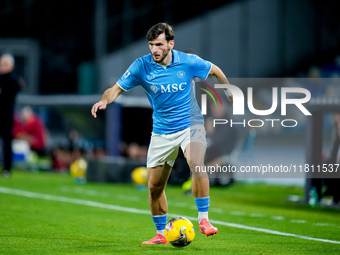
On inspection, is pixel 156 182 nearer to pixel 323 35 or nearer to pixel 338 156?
pixel 338 156

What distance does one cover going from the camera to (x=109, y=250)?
654 cm

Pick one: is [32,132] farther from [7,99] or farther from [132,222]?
[132,222]

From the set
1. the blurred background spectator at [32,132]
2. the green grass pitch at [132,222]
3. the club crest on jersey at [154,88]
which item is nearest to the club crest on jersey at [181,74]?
the club crest on jersey at [154,88]

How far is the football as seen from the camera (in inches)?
265

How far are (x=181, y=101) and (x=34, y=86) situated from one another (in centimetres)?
2328

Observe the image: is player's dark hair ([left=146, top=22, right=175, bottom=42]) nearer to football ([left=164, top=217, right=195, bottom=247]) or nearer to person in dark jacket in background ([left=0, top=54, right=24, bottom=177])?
football ([left=164, top=217, right=195, bottom=247])

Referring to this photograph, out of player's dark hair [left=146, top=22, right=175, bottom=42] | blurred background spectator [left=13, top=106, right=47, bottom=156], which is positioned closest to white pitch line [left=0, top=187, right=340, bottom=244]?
player's dark hair [left=146, top=22, right=175, bottom=42]

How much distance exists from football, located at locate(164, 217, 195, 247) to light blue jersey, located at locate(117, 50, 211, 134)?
94cm

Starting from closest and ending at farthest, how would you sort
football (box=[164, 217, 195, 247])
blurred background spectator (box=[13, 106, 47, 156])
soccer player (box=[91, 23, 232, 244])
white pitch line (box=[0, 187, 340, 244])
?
football (box=[164, 217, 195, 247]), soccer player (box=[91, 23, 232, 244]), white pitch line (box=[0, 187, 340, 244]), blurred background spectator (box=[13, 106, 47, 156])

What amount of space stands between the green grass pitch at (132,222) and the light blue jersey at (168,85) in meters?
1.25

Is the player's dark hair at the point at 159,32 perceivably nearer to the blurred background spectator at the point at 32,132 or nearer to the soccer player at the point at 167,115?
the soccer player at the point at 167,115

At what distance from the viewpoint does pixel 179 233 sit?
6.73 m

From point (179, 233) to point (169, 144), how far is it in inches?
35.4

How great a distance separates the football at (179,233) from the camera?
A: 6734mm
